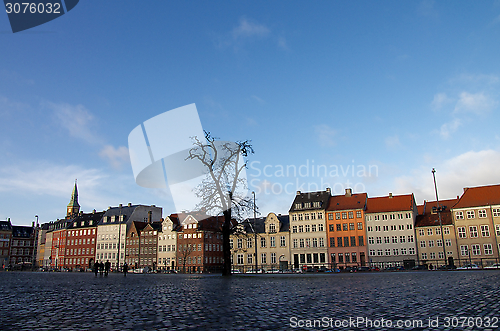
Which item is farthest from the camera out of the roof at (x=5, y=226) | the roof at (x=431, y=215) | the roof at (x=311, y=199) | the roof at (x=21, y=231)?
the roof at (x=21, y=231)

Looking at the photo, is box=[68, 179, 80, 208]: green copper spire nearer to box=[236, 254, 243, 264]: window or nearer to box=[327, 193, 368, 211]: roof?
box=[236, 254, 243, 264]: window

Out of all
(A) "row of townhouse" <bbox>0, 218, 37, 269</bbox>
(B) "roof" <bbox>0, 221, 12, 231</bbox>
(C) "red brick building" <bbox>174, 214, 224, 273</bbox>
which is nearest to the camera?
(C) "red brick building" <bbox>174, 214, 224, 273</bbox>

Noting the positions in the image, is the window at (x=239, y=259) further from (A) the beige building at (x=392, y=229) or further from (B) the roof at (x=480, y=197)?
(B) the roof at (x=480, y=197)

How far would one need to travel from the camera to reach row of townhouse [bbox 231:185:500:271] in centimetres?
6588

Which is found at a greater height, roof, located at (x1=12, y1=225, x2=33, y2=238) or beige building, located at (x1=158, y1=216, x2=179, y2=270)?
roof, located at (x1=12, y1=225, x2=33, y2=238)

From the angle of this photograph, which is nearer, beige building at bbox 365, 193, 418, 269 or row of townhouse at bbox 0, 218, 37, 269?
beige building at bbox 365, 193, 418, 269

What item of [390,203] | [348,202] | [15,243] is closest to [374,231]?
[390,203]

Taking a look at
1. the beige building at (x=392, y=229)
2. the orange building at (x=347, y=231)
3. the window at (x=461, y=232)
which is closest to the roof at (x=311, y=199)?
the orange building at (x=347, y=231)

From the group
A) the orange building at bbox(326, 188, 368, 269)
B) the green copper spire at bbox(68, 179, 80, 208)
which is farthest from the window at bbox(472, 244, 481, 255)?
the green copper spire at bbox(68, 179, 80, 208)

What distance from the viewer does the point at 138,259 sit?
98.6m

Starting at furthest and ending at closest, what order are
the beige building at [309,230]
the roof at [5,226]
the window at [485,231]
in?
the roof at [5,226]
the beige building at [309,230]
the window at [485,231]

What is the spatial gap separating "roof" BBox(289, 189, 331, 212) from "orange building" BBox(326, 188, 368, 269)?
208 centimetres

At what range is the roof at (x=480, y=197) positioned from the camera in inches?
2606

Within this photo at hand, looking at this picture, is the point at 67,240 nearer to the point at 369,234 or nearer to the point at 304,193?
the point at 304,193
